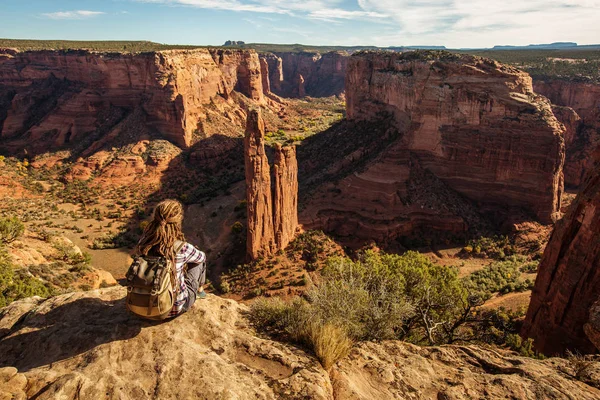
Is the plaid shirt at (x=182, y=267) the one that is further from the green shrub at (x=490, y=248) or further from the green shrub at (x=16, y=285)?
the green shrub at (x=490, y=248)

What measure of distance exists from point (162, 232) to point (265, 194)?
28.9 m

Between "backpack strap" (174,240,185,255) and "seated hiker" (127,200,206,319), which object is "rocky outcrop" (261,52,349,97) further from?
"seated hiker" (127,200,206,319)

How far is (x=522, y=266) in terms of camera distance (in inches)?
1654

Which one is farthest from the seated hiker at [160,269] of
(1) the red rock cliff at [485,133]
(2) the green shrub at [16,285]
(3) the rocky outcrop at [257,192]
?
(1) the red rock cliff at [485,133]

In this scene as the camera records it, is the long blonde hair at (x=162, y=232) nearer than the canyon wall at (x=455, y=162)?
Yes

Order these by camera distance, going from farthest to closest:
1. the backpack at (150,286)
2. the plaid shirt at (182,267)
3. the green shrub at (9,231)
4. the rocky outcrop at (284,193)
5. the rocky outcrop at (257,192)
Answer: the rocky outcrop at (284,193) → the rocky outcrop at (257,192) → the green shrub at (9,231) → the plaid shirt at (182,267) → the backpack at (150,286)

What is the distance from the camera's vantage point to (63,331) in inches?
317

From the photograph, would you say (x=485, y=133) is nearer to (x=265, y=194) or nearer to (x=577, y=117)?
(x=265, y=194)

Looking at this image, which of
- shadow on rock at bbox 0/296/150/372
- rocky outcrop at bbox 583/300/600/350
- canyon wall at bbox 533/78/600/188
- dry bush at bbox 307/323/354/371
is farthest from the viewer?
canyon wall at bbox 533/78/600/188

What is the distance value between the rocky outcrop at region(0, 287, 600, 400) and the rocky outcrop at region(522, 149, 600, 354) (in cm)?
1434

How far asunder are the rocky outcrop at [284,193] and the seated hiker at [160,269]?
2879 centimetres

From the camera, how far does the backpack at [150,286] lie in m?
7.23

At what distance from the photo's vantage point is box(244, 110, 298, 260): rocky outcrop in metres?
35.2

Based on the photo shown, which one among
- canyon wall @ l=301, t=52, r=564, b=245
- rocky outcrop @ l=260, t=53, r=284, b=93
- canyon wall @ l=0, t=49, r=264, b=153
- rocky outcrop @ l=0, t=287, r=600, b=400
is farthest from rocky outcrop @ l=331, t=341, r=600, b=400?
rocky outcrop @ l=260, t=53, r=284, b=93
